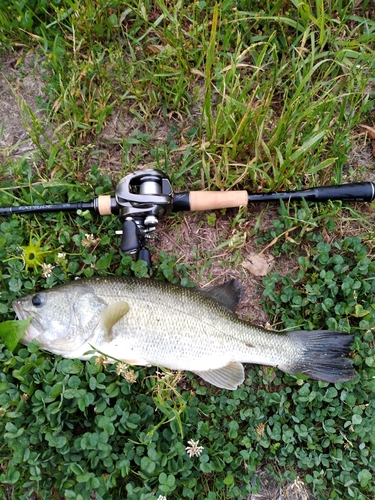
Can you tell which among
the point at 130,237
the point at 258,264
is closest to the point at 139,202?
the point at 130,237

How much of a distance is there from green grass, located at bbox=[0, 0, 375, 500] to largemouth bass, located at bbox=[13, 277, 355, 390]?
0.46 feet

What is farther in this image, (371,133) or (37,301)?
(371,133)

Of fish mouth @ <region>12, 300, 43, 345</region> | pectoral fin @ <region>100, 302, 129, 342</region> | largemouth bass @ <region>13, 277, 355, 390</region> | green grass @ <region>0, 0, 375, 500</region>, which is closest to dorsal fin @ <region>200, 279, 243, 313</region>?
largemouth bass @ <region>13, 277, 355, 390</region>

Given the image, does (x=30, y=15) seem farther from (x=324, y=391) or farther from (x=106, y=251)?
(x=324, y=391)

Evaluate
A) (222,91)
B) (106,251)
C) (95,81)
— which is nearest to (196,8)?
(222,91)

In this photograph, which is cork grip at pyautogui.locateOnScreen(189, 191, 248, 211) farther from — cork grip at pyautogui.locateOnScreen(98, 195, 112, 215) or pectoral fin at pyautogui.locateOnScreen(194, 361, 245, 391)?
pectoral fin at pyautogui.locateOnScreen(194, 361, 245, 391)

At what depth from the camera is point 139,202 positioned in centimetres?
331

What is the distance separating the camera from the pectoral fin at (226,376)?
3.38 m

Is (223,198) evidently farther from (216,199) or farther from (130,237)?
(130,237)

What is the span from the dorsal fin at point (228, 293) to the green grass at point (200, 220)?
0.75 feet

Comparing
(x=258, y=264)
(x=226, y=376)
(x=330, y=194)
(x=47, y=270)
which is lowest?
(x=226, y=376)

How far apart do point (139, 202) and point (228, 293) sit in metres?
0.98

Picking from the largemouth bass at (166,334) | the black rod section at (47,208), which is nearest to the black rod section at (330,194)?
the largemouth bass at (166,334)

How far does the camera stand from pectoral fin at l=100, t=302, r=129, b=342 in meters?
3.19
